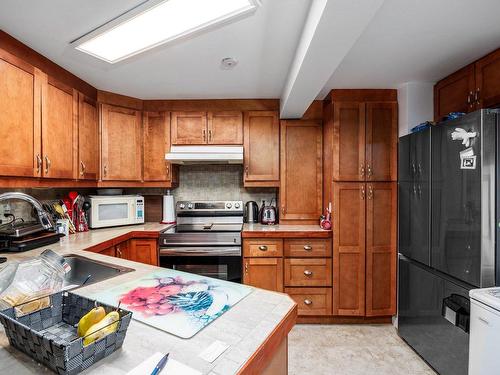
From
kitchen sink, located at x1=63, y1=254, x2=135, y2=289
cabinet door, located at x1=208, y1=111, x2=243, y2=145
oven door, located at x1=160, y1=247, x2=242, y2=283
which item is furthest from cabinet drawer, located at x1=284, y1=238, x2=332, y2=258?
kitchen sink, located at x1=63, y1=254, x2=135, y2=289

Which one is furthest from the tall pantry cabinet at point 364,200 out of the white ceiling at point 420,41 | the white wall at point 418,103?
the white ceiling at point 420,41

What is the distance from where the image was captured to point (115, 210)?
8.79ft

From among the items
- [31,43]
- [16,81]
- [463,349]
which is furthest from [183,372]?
[31,43]

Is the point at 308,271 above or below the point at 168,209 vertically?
below

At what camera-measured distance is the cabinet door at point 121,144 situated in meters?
2.56

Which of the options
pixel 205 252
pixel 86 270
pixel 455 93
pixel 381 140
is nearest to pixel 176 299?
pixel 86 270

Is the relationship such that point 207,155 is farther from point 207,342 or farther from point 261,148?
point 207,342

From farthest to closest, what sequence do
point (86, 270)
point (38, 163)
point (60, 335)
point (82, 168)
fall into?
point (82, 168) → point (38, 163) → point (86, 270) → point (60, 335)

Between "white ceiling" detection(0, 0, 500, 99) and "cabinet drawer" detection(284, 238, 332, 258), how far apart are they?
4.70ft

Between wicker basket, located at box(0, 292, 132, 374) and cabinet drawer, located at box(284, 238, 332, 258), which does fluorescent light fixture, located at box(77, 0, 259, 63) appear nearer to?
wicker basket, located at box(0, 292, 132, 374)

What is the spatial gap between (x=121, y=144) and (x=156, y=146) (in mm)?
335

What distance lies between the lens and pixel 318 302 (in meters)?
2.52

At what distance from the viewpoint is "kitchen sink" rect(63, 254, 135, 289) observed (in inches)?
56.3

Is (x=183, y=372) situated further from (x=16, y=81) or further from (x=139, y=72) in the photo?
(x=139, y=72)
